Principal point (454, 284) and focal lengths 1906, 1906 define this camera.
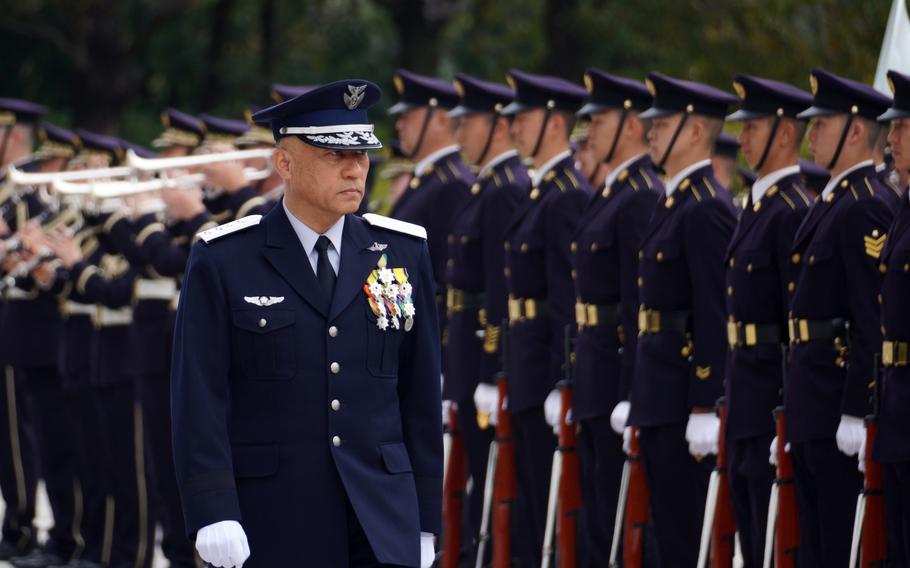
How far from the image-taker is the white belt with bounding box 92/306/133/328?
10555 mm

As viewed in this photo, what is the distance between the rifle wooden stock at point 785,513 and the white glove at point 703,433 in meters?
0.49

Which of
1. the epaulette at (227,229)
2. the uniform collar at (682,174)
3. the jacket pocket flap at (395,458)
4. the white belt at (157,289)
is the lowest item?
the jacket pocket flap at (395,458)

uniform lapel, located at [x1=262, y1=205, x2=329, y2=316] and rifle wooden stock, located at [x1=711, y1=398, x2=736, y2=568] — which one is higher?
uniform lapel, located at [x1=262, y1=205, x2=329, y2=316]

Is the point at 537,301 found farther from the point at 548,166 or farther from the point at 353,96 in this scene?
the point at 353,96

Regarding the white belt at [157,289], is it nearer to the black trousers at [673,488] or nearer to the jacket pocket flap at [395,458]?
the black trousers at [673,488]

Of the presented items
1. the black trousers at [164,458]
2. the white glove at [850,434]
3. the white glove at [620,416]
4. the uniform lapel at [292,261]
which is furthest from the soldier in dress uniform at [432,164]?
the uniform lapel at [292,261]

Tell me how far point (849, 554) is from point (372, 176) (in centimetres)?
506

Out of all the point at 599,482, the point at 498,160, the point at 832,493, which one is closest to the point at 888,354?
the point at 832,493

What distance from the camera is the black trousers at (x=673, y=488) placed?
772 cm

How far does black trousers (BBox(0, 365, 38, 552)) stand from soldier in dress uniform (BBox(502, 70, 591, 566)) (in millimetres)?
3793

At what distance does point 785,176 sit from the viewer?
7.43 m

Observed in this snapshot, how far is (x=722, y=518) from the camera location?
7504mm

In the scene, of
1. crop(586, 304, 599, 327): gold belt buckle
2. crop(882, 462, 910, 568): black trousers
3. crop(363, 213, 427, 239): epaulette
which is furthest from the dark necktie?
crop(586, 304, 599, 327): gold belt buckle

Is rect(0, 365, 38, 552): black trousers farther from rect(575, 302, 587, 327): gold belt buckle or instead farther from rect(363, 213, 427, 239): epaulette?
rect(363, 213, 427, 239): epaulette
